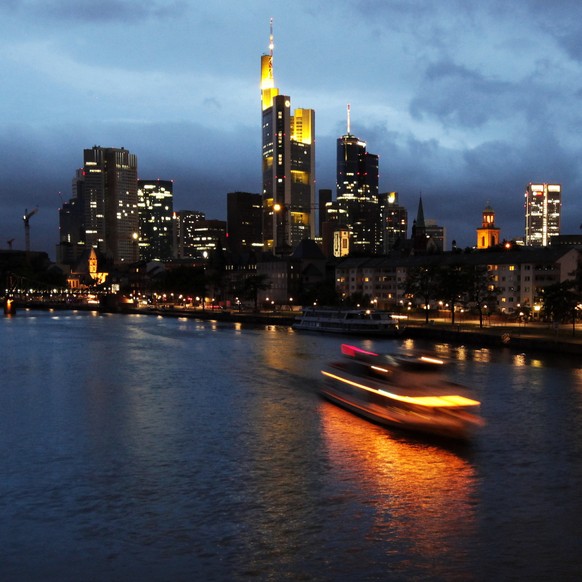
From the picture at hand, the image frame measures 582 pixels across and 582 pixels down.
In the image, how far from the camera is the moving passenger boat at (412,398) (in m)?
27.6

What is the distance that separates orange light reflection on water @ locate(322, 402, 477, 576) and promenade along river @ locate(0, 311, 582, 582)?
0.07m

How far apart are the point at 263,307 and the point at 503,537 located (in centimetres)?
12816

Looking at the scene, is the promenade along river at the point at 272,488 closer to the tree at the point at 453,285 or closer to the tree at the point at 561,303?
the tree at the point at 561,303

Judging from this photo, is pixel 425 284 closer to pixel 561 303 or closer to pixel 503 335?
pixel 561 303

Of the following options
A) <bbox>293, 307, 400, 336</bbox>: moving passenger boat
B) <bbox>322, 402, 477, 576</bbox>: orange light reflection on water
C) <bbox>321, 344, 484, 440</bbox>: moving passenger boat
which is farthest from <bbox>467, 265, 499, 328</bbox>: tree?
<bbox>322, 402, 477, 576</bbox>: orange light reflection on water

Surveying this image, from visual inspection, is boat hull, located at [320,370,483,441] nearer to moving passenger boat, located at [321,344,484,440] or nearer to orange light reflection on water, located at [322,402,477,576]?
moving passenger boat, located at [321,344,484,440]

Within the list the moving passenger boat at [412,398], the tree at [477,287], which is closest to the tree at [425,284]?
the tree at [477,287]

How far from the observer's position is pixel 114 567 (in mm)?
15867

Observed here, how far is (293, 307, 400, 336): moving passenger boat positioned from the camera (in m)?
82.4

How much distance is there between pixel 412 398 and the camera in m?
28.5

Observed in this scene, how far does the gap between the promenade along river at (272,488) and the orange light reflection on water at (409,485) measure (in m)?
0.07

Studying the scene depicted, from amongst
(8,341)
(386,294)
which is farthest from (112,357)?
(386,294)

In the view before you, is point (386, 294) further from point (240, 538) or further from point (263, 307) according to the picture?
point (240, 538)

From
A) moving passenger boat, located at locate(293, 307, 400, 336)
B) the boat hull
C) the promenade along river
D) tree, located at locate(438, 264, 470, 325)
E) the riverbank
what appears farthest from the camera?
tree, located at locate(438, 264, 470, 325)
